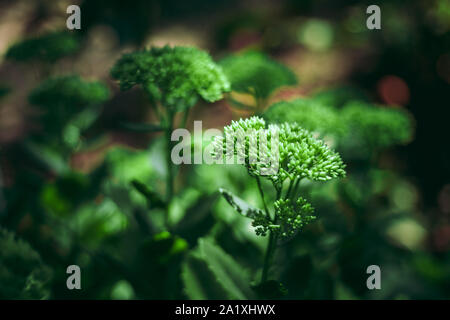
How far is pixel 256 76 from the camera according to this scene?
1229 mm

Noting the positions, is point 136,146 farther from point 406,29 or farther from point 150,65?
point 406,29

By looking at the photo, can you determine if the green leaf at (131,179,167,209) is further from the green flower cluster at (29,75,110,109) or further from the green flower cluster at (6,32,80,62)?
the green flower cluster at (6,32,80,62)

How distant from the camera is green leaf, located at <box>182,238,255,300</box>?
0.92 m

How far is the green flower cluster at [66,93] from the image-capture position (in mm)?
1349

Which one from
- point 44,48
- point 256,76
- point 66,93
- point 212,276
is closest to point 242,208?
point 212,276

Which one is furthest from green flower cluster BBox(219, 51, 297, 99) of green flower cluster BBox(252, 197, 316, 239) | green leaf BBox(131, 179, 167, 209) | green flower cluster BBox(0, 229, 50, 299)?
green flower cluster BBox(0, 229, 50, 299)

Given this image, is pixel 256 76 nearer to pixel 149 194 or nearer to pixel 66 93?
pixel 149 194

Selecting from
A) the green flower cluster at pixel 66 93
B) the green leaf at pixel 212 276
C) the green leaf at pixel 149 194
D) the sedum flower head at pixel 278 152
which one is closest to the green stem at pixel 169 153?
the green leaf at pixel 149 194

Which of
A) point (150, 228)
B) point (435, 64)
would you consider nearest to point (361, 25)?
point (435, 64)

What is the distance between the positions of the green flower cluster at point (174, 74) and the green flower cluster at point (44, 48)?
1.80 ft

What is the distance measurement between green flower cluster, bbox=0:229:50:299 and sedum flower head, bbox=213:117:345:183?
2.05 ft

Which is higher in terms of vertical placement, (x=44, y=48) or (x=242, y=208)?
(x=44, y=48)

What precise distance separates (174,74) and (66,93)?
59cm

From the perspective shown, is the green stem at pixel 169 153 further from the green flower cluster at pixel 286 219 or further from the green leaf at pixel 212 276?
the green flower cluster at pixel 286 219
